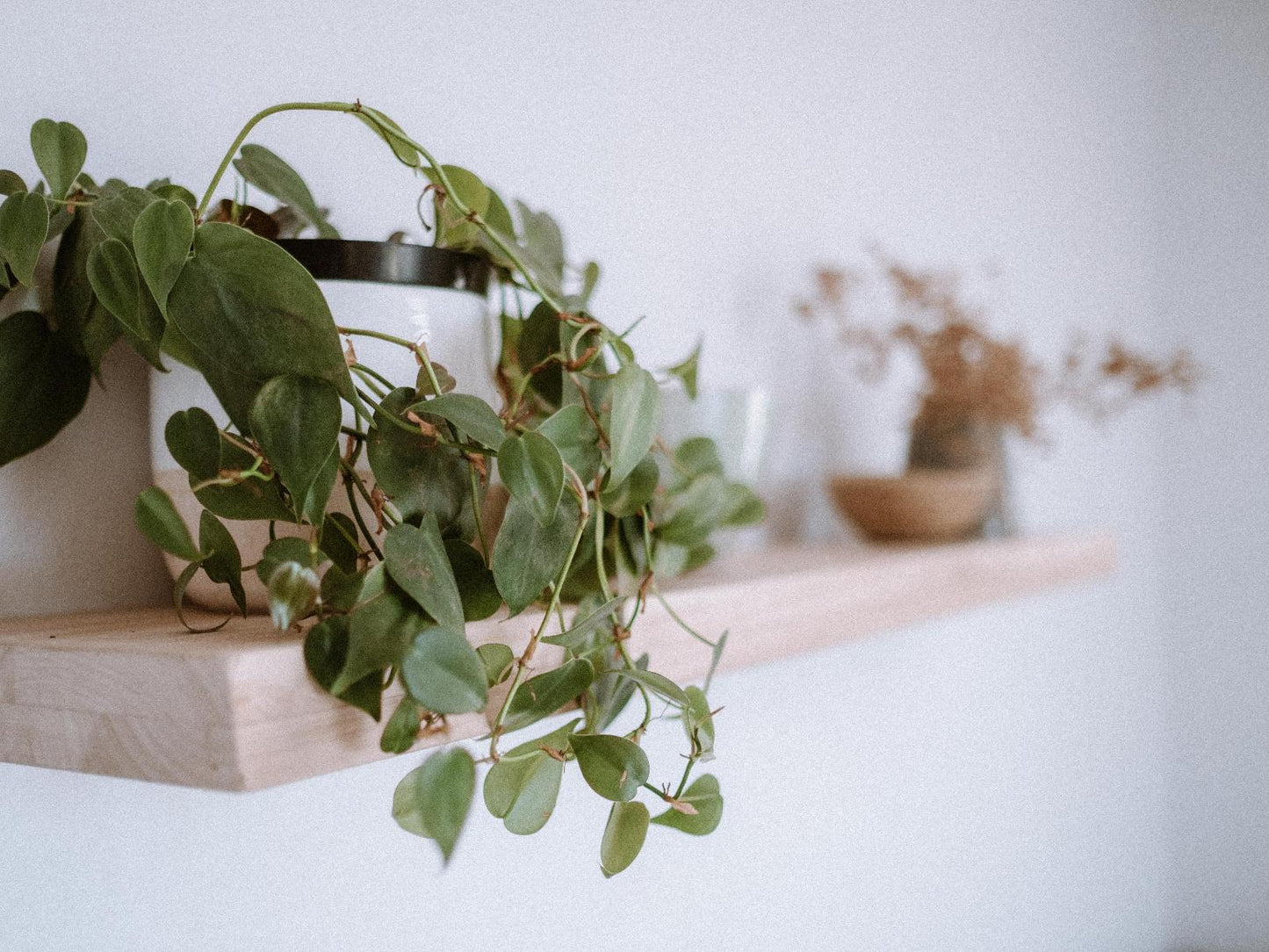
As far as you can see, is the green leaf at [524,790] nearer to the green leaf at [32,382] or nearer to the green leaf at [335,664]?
the green leaf at [335,664]

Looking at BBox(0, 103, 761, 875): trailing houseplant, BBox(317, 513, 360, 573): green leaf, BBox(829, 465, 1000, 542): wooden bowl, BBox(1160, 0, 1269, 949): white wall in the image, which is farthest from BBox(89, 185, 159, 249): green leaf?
BBox(1160, 0, 1269, 949): white wall

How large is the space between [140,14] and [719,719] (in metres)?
0.61

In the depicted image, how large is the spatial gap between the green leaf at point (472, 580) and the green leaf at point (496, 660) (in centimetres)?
1

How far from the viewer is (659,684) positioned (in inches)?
15.2

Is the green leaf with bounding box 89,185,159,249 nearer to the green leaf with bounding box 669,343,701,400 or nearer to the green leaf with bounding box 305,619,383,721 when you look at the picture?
the green leaf with bounding box 305,619,383,721

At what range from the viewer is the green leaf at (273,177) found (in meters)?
0.39

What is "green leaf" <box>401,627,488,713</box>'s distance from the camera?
0.29 metres

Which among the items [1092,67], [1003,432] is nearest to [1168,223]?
[1092,67]

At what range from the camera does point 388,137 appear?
371 millimetres

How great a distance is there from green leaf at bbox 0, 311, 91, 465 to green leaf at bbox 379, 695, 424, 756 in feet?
0.64

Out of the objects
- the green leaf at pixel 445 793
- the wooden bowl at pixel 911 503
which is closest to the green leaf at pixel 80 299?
the green leaf at pixel 445 793

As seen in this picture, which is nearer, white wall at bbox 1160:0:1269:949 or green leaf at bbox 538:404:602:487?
green leaf at bbox 538:404:602:487

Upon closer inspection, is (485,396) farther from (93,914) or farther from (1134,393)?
(1134,393)

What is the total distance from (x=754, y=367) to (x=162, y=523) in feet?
2.15
